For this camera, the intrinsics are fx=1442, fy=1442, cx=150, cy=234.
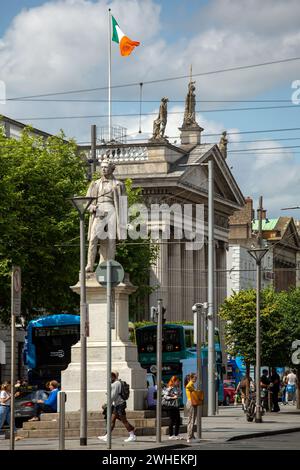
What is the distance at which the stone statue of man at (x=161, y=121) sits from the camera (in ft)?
302

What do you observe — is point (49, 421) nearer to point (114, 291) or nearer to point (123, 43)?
point (114, 291)

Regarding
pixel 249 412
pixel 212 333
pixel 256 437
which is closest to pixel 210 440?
pixel 256 437

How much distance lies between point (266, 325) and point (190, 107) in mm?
43256

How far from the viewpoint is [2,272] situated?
54375mm

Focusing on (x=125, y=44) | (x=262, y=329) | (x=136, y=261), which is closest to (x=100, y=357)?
(x=125, y=44)

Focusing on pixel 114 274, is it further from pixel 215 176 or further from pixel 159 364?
pixel 215 176

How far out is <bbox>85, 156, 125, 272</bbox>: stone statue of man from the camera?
113 feet

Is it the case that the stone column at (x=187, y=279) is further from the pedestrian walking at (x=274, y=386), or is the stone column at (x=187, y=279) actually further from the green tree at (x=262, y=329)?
the pedestrian walking at (x=274, y=386)

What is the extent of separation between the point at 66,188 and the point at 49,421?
87.6 ft

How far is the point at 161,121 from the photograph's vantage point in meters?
95.4

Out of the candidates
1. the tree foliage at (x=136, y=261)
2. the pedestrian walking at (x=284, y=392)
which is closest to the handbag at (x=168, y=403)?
the tree foliage at (x=136, y=261)

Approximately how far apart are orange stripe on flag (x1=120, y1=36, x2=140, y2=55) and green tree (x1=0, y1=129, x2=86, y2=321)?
7.41 meters

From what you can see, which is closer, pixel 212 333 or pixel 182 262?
pixel 212 333

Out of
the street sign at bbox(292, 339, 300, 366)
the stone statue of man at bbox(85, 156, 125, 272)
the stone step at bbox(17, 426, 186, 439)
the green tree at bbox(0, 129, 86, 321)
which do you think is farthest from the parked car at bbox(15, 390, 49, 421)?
the street sign at bbox(292, 339, 300, 366)
